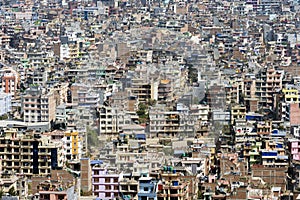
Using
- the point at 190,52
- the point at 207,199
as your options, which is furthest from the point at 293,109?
the point at 190,52

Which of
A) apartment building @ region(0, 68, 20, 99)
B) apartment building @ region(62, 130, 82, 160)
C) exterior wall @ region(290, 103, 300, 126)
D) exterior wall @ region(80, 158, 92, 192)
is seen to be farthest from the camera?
apartment building @ region(0, 68, 20, 99)

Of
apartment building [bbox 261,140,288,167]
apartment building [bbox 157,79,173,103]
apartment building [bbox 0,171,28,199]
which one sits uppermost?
apartment building [bbox 157,79,173,103]

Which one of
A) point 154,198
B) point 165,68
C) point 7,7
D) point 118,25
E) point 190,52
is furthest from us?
point 7,7

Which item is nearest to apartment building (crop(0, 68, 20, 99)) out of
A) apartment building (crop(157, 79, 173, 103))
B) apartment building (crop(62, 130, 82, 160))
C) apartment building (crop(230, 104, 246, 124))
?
apartment building (crop(157, 79, 173, 103))

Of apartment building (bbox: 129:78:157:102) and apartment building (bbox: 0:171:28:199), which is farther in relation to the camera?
apartment building (bbox: 129:78:157:102)

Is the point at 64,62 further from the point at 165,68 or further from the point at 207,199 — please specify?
the point at 207,199

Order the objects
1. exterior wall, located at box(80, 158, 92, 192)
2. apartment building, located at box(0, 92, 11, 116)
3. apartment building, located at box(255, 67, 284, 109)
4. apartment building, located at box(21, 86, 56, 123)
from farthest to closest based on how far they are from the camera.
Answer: apartment building, located at box(255, 67, 284, 109) < apartment building, located at box(0, 92, 11, 116) < apartment building, located at box(21, 86, 56, 123) < exterior wall, located at box(80, 158, 92, 192)

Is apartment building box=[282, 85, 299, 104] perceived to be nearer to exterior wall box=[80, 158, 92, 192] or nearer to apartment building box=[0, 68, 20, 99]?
apartment building box=[0, 68, 20, 99]

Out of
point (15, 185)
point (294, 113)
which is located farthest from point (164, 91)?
point (15, 185)
